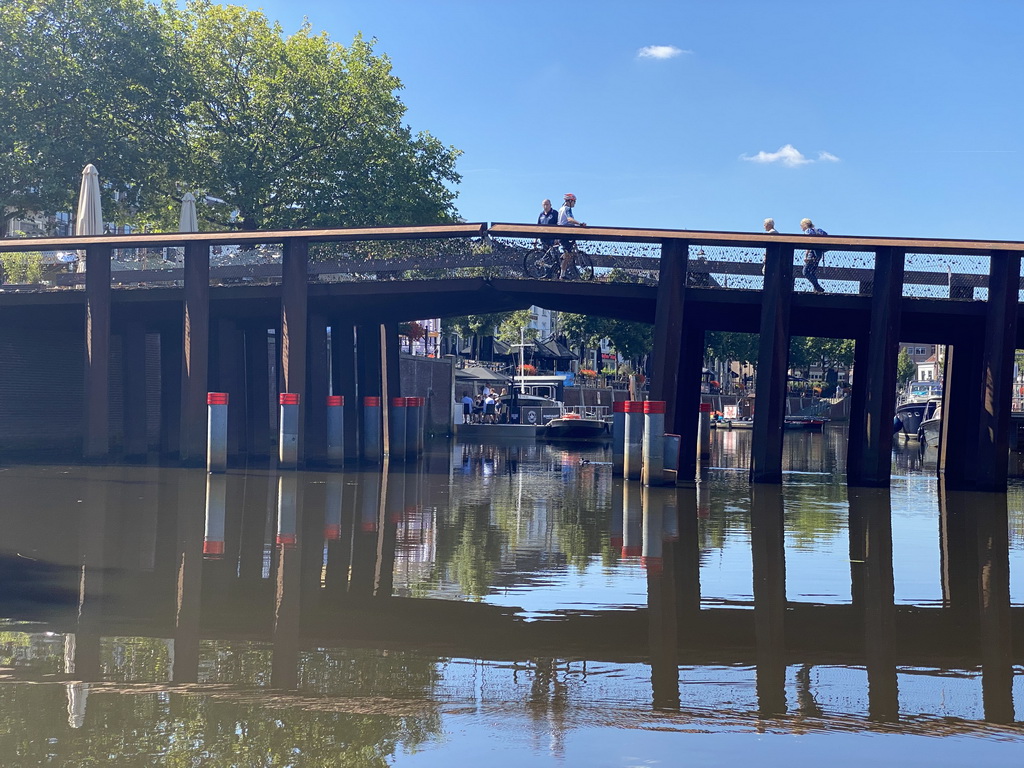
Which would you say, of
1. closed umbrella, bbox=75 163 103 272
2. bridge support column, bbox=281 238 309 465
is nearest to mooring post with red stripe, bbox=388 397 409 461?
bridge support column, bbox=281 238 309 465

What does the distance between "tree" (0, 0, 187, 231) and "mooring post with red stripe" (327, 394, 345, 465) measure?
17311mm

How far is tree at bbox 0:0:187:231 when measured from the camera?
129 ft

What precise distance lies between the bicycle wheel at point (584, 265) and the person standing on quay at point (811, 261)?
4.46 m

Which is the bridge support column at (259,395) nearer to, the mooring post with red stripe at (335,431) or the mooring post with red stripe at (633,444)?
the mooring post with red stripe at (335,431)

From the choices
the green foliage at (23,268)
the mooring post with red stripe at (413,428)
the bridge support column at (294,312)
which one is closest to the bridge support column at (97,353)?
the green foliage at (23,268)

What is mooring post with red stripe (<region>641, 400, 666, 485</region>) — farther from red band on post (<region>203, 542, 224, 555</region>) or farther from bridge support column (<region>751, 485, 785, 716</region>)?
red band on post (<region>203, 542, 224, 555</region>)

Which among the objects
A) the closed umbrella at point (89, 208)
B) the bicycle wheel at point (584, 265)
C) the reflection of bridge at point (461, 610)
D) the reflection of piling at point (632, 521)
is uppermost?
the closed umbrella at point (89, 208)

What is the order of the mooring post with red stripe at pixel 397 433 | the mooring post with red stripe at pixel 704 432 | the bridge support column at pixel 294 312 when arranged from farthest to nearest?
the mooring post with red stripe at pixel 704 432 < the mooring post with red stripe at pixel 397 433 < the bridge support column at pixel 294 312

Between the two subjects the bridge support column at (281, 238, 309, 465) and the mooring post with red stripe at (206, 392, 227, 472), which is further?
the bridge support column at (281, 238, 309, 465)

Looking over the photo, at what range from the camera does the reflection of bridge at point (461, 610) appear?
809 cm

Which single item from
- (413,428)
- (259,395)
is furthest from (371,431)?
(259,395)

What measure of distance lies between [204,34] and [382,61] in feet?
24.3

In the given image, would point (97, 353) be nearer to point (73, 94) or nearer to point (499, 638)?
point (73, 94)

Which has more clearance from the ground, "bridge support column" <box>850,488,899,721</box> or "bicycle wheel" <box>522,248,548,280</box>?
"bicycle wheel" <box>522,248,548,280</box>
